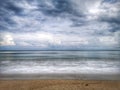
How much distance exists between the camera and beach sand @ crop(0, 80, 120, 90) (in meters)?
2.50

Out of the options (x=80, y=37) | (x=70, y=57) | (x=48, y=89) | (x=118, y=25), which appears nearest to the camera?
(x=48, y=89)

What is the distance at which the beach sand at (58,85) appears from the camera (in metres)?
2.50

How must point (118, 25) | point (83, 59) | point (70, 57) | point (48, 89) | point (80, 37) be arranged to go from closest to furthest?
point (48, 89) < point (118, 25) < point (80, 37) < point (83, 59) < point (70, 57)

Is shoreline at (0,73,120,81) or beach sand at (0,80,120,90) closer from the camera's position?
beach sand at (0,80,120,90)

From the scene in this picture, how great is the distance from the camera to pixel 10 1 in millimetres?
3756

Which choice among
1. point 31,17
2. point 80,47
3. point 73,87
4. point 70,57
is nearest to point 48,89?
point 73,87

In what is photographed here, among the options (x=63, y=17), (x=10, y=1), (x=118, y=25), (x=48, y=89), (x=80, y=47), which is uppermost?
(x=10, y=1)

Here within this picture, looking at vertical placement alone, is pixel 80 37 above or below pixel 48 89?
→ above

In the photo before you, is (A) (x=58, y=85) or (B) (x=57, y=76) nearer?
(A) (x=58, y=85)

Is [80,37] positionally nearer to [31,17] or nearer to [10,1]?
[31,17]

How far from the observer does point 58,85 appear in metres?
2.58

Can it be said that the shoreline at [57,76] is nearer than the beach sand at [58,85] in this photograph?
No

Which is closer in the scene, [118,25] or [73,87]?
[73,87]

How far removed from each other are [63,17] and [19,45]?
1157mm
